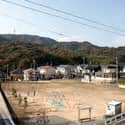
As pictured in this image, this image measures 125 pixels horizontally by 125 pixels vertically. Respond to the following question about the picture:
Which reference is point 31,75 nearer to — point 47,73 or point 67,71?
point 47,73

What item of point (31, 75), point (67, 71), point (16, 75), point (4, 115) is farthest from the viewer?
point (67, 71)

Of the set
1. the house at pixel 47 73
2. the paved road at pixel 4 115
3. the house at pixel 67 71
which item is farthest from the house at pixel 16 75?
the paved road at pixel 4 115

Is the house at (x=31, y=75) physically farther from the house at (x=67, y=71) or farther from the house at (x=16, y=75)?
the house at (x=67, y=71)

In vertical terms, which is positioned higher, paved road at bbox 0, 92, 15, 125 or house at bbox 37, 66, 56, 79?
house at bbox 37, 66, 56, 79

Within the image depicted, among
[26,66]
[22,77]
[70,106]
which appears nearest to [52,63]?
[26,66]

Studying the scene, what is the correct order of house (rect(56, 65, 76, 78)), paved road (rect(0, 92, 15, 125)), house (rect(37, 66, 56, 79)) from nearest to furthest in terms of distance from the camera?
paved road (rect(0, 92, 15, 125)) → house (rect(37, 66, 56, 79)) → house (rect(56, 65, 76, 78))

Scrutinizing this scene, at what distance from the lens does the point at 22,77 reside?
229 feet

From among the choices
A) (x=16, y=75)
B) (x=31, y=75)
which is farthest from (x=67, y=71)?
(x=16, y=75)

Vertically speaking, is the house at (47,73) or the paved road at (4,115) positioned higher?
the house at (47,73)

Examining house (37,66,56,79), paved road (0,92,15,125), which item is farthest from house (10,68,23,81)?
paved road (0,92,15,125)

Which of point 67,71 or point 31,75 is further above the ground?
point 67,71

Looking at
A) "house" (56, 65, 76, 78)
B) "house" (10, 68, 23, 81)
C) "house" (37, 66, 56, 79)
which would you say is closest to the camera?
"house" (10, 68, 23, 81)

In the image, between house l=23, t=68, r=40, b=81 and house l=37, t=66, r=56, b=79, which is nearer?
house l=23, t=68, r=40, b=81

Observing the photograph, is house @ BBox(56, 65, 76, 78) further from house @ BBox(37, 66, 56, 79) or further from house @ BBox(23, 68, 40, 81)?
house @ BBox(23, 68, 40, 81)
